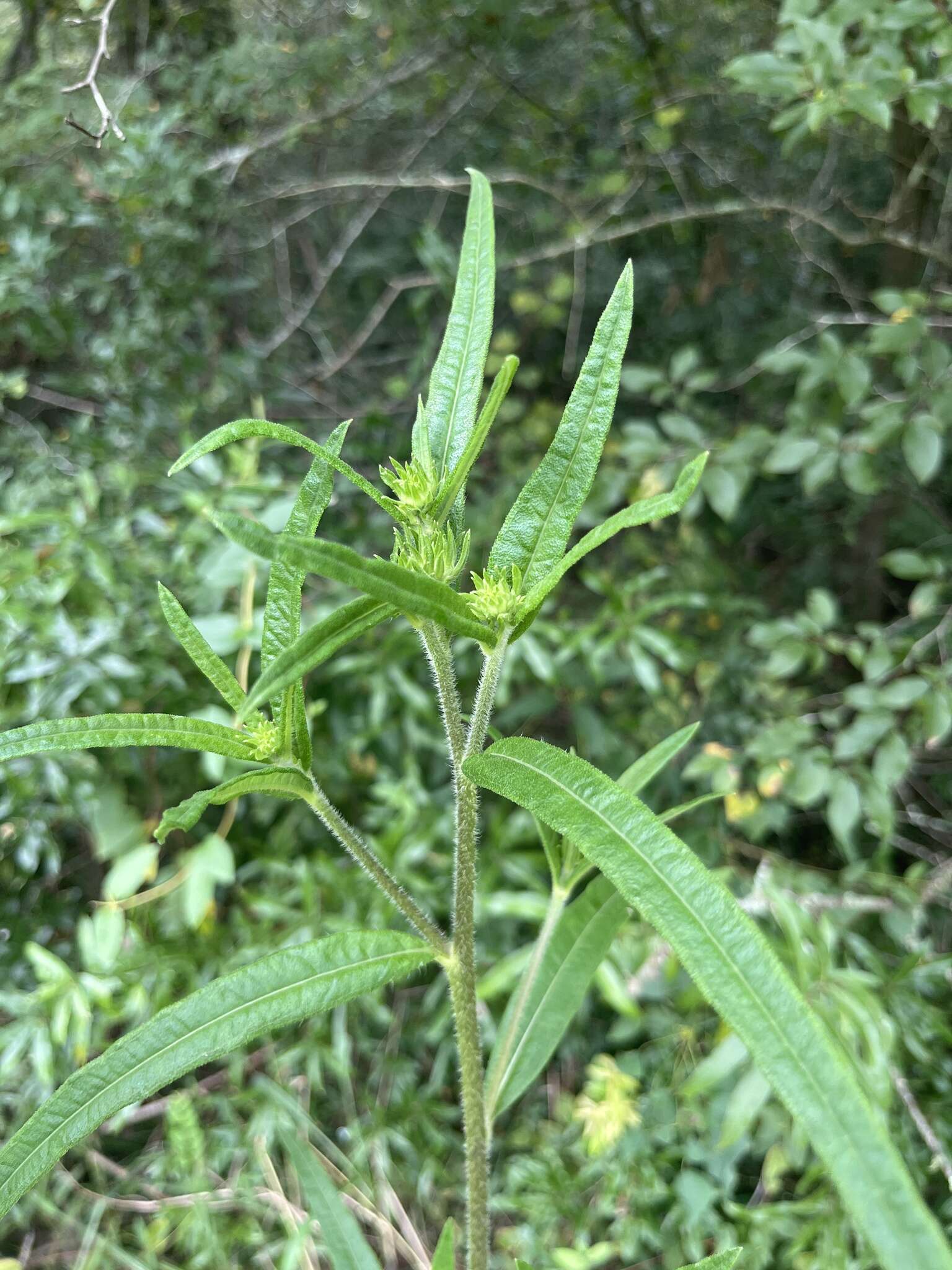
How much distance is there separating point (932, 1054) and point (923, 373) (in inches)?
42.3

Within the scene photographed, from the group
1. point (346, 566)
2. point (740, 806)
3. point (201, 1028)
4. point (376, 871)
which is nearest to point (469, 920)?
point (376, 871)

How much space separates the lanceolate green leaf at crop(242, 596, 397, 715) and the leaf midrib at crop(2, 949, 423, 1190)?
201mm

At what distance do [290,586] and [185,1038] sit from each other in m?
0.27

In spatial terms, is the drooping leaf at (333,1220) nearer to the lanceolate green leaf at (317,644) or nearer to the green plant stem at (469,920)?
the green plant stem at (469,920)

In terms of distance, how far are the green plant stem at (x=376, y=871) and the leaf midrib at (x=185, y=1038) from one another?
32 millimetres

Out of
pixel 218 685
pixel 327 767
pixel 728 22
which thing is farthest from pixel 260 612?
pixel 728 22

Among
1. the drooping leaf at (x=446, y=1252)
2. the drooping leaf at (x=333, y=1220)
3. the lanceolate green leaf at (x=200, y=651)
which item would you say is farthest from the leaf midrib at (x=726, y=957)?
the drooping leaf at (x=333, y=1220)

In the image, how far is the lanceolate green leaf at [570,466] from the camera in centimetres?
53

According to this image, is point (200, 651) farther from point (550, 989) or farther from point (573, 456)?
point (550, 989)

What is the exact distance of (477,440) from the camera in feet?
1.64

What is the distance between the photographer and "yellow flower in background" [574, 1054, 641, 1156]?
134 cm

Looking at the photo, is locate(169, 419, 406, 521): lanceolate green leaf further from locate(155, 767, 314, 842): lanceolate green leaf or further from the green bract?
locate(155, 767, 314, 842): lanceolate green leaf

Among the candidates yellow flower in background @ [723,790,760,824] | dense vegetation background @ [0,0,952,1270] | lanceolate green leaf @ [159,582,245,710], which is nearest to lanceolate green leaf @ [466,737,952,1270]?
lanceolate green leaf @ [159,582,245,710]

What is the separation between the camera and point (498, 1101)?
0.69 meters
